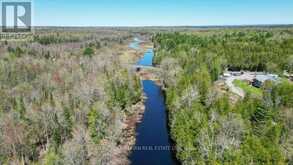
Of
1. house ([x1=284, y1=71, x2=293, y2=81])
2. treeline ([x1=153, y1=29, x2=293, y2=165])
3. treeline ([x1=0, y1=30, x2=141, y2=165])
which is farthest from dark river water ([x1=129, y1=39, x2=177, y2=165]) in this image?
house ([x1=284, y1=71, x2=293, y2=81])

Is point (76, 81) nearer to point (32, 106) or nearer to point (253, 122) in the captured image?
point (32, 106)

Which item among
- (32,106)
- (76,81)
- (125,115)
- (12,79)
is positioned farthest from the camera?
(12,79)

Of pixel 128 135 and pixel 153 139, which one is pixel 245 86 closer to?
pixel 153 139

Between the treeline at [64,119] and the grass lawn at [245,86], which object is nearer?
the treeline at [64,119]

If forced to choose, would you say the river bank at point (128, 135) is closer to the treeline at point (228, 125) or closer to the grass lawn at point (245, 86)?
the treeline at point (228, 125)

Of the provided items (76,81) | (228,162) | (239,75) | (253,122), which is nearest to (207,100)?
(253,122)

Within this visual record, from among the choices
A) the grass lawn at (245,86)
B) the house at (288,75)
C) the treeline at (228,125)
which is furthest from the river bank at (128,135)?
the house at (288,75)

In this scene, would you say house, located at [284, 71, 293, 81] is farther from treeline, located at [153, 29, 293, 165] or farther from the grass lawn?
treeline, located at [153, 29, 293, 165]

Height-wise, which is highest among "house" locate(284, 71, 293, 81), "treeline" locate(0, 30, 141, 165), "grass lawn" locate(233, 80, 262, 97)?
"house" locate(284, 71, 293, 81)

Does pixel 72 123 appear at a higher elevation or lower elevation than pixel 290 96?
lower
